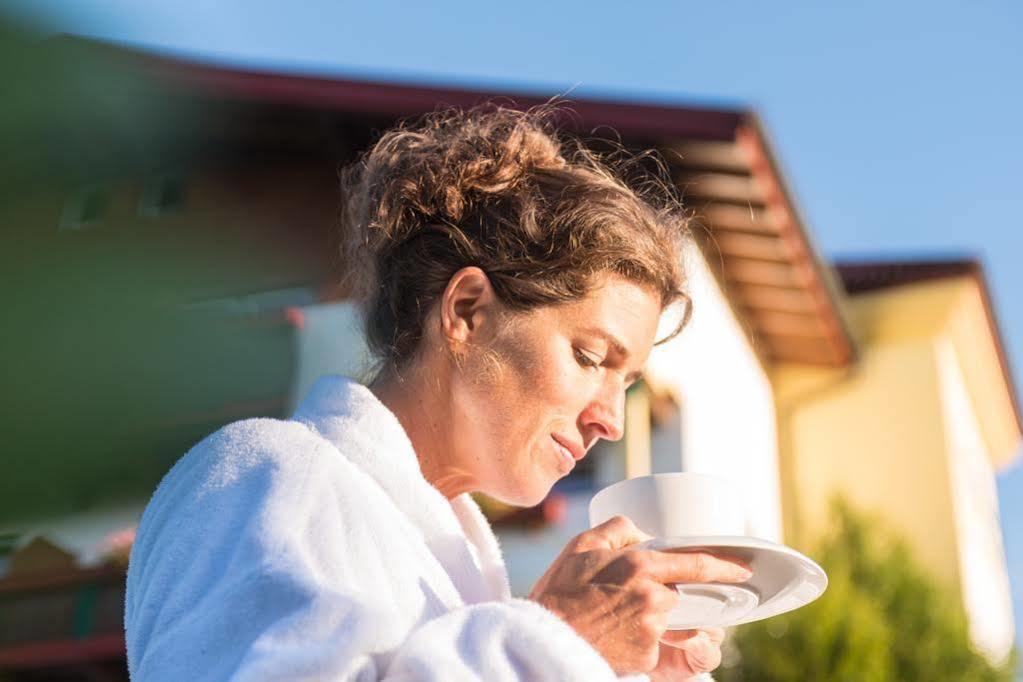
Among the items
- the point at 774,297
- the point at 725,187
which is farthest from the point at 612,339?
the point at 774,297

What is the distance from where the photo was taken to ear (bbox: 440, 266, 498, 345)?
173 centimetres

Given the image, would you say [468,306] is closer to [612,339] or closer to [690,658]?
[612,339]

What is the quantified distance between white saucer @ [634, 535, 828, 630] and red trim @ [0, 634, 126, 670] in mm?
7294

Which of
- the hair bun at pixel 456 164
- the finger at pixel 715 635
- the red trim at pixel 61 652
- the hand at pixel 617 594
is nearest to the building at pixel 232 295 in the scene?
the red trim at pixel 61 652

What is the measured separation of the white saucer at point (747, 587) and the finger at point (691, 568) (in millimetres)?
18

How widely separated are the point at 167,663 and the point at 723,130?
280 inches

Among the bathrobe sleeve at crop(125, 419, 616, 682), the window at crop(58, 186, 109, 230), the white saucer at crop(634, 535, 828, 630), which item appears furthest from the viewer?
the window at crop(58, 186, 109, 230)

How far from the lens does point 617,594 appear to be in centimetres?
142

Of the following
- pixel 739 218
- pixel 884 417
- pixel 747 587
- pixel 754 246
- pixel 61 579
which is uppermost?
pixel 747 587

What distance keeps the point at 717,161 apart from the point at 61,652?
5013 millimetres

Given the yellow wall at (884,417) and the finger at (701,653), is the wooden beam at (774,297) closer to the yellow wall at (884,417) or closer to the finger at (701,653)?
the yellow wall at (884,417)

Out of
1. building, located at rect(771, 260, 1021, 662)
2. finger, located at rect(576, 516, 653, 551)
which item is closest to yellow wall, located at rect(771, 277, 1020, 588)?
building, located at rect(771, 260, 1021, 662)

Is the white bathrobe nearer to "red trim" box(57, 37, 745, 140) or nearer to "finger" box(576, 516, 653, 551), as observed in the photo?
"finger" box(576, 516, 653, 551)

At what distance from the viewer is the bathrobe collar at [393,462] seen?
1600mm
